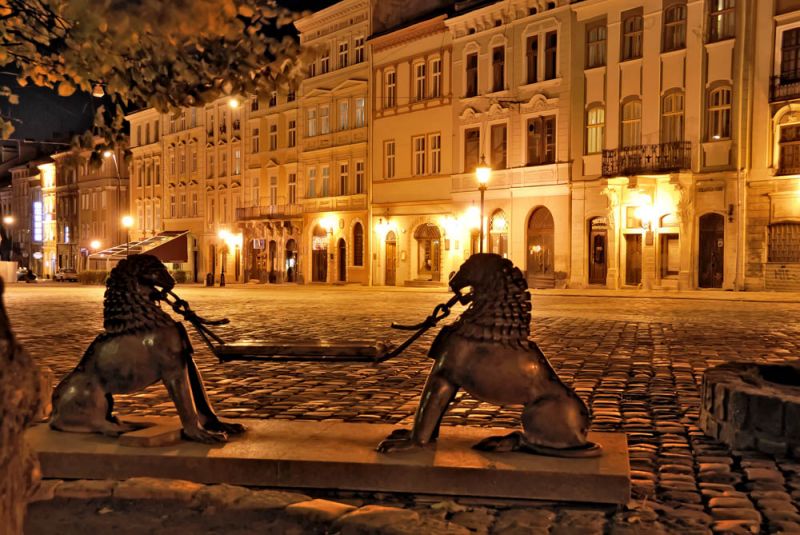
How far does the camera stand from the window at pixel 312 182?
160 ft

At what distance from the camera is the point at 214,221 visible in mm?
57500

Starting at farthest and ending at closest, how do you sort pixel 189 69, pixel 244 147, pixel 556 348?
pixel 244 147 < pixel 556 348 < pixel 189 69

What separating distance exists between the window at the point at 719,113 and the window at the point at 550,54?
287 inches

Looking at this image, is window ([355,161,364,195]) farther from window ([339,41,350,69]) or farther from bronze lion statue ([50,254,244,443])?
bronze lion statue ([50,254,244,443])

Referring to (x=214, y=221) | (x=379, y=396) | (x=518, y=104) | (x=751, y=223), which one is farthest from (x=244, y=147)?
(x=379, y=396)

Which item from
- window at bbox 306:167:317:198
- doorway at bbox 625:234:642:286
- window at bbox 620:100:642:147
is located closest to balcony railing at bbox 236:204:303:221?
window at bbox 306:167:317:198

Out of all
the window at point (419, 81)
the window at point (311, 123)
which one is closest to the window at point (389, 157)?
the window at point (419, 81)

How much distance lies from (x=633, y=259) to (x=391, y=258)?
553 inches

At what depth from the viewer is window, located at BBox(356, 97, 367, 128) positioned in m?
45.0

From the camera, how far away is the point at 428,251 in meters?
41.2

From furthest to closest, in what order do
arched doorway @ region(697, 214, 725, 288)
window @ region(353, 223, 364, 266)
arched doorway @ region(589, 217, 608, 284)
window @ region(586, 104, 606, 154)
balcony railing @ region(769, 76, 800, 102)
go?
1. window @ region(353, 223, 364, 266)
2. window @ region(586, 104, 606, 154)
3. arched doorway @ region(589, 217, 608, 284)
4. arched doorway @ region(697, 214, 725, 288)
5. balcony railing @ region(769, 76, 800, 102)

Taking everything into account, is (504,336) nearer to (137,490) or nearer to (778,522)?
(778,522)

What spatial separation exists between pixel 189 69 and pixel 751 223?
91.1 ft

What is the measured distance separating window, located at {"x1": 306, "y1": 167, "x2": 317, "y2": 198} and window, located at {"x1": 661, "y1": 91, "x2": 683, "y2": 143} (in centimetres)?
2250
